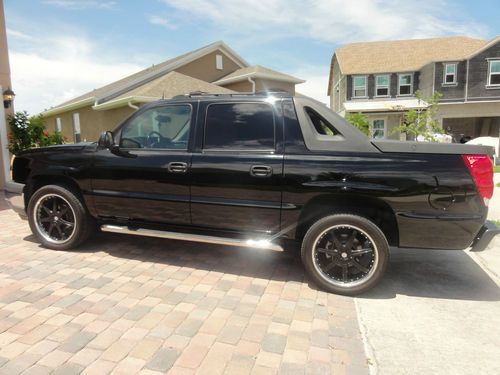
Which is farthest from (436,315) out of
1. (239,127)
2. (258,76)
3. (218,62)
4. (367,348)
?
(218,62)

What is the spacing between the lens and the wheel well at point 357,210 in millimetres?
3555

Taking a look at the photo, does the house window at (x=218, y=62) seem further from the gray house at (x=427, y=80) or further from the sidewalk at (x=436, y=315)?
the sidewalk at (x=436, y=315)

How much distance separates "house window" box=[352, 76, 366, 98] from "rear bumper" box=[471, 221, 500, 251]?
2509cm

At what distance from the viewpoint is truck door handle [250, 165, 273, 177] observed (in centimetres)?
369

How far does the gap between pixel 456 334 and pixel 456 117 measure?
26958 millimetres

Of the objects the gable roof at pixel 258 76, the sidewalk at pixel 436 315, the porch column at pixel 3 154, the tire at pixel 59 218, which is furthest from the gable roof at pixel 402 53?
the tire at pixel 59 218

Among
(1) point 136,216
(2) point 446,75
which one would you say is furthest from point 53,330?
(2) point 446,75

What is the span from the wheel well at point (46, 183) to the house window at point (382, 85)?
25.7 m

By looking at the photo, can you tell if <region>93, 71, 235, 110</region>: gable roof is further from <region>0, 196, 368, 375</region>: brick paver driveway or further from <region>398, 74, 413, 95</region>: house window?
<region>398, 74, 413, 95</region>: house window

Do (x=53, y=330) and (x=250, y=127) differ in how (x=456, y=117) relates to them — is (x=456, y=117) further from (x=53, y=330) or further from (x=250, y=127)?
(x=53, y=330)

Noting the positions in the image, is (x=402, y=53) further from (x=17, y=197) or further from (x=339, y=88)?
(x=17, y=197)

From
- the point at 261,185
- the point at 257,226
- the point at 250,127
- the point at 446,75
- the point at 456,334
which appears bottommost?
the point at 456,334

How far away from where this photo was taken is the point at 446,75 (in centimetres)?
2509

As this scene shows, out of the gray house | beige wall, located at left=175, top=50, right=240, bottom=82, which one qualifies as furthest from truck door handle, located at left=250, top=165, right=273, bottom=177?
the gray house
